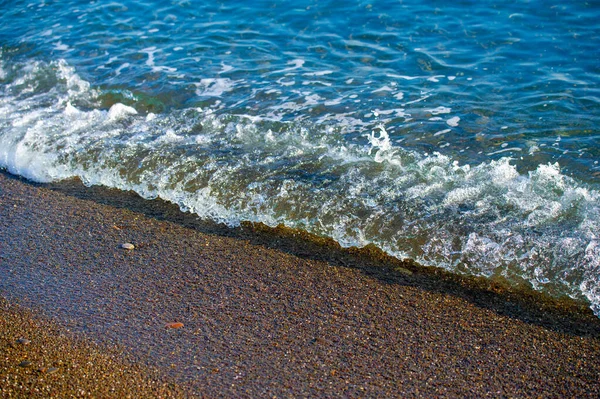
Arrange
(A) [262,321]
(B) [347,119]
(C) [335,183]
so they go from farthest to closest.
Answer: (B) [347,119] → (C) [335,183] → (A) [262,321]

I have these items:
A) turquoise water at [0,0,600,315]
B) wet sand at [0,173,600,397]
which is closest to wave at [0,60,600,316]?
turquoise water at [0,0,600,315]

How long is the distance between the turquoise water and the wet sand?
0.39 metres

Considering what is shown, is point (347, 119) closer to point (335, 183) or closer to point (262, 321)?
point (335, 183)

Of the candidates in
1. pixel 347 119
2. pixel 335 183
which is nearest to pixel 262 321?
pixel 335 183

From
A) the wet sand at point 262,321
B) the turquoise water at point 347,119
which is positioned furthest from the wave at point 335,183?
the wet sand at point 262,321

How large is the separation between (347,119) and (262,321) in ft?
12.1

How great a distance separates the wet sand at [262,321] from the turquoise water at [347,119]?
39 cm

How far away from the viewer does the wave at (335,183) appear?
4.93 metres

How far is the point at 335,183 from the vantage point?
5945mm

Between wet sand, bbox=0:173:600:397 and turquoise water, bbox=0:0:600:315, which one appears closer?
wet sand, bbox=0:173:600:397

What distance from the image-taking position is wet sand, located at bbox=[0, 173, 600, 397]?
148 inches

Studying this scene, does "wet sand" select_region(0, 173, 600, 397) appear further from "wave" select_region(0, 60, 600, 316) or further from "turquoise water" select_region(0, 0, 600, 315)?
"turquoise water" select_region(0, 0, 600, 315)

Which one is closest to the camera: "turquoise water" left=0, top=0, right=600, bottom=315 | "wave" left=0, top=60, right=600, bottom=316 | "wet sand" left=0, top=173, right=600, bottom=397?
"wet sand" left=0, top=173, right=600, bottom=397

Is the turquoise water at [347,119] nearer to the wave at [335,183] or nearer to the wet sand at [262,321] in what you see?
the wave at [335,183]
